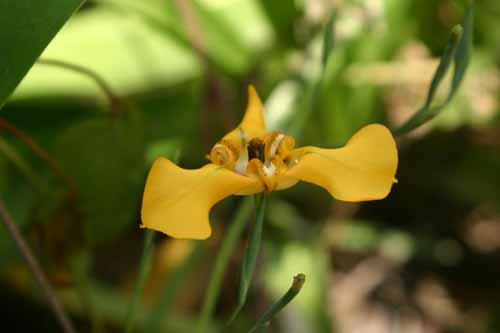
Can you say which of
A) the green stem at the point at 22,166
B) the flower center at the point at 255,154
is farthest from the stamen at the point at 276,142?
the green stem at the point at 22,166

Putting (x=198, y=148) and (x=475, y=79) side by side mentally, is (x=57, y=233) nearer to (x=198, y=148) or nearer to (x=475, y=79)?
(x=198, y=148)

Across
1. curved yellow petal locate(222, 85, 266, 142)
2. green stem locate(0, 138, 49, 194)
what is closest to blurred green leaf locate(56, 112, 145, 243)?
green stem locate(0, 138, 49, 194)

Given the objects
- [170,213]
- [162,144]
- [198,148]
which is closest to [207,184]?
[170,213]

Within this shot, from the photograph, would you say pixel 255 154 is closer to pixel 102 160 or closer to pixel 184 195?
pixel 184 195

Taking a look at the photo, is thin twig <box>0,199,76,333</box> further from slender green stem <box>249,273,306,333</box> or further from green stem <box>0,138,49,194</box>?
slender green stem <box>249,273,306,333</box>

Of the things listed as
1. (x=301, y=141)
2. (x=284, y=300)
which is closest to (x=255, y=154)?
(x=284, y=300)

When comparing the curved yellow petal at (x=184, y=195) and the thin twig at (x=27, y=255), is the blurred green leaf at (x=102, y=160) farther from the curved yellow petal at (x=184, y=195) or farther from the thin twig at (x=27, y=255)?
the curved yellow petal at (x=184, y=195)
